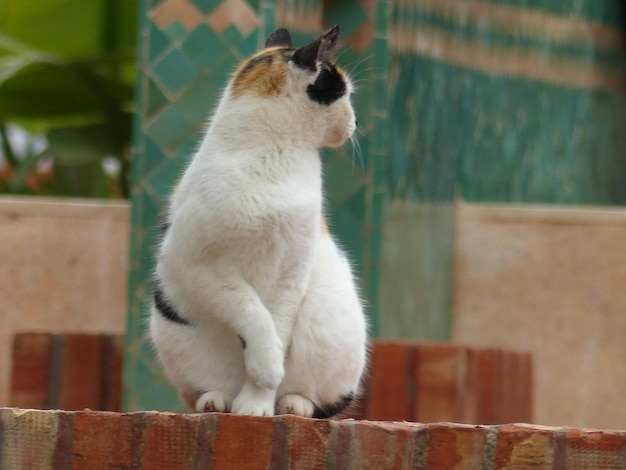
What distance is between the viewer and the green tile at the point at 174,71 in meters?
3.75

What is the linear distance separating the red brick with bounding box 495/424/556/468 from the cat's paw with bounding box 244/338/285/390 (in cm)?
45

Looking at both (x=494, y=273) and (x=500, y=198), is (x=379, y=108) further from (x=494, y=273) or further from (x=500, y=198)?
(x=500, y=198)

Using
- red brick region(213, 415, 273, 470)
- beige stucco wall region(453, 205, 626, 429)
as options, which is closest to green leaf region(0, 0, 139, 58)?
beige stucco wall region(453, 205, 626, 429)

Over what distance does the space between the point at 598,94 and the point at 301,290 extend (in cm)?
428

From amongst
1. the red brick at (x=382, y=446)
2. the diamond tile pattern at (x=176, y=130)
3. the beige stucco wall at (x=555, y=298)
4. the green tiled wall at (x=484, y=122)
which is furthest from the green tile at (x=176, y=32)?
the red brick at (x=382, y=446)

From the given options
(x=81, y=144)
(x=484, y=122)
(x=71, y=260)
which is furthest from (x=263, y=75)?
(x=81, y=144)

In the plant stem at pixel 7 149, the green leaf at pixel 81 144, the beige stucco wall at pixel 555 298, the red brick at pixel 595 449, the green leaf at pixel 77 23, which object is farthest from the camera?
the plant stem at pixel 7 149

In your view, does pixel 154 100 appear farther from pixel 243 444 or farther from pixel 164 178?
pixel 243 444

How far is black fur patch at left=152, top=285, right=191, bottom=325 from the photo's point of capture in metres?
2.44

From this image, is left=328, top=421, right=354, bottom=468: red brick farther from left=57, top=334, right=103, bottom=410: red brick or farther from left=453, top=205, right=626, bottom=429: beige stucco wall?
left=453, top=205, right=626, bottom=429: beige stucco wall

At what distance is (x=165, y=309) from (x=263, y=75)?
1.68 ft

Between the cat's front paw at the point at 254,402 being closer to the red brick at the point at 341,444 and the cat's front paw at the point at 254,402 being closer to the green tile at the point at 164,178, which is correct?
the red brick at the point at 341,444

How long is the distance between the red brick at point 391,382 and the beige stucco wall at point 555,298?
0.82 metres

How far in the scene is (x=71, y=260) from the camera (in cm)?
438
